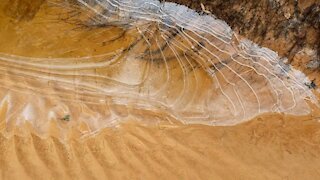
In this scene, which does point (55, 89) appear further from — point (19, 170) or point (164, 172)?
point (164, 172)

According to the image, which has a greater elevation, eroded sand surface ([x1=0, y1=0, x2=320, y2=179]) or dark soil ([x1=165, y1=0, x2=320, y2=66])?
dark soil ([x1=165, y1=0, x2=320, y2=66])

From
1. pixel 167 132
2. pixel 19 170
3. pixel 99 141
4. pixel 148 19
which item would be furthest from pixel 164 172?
pixel 148 19

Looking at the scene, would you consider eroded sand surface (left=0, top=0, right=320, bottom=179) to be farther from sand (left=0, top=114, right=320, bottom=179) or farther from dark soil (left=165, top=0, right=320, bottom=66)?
dark soil (left=165, top=0, right=320, bottom=66)

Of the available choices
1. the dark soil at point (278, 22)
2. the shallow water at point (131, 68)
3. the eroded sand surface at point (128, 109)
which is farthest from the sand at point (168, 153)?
the dark soil at point (278, 22)

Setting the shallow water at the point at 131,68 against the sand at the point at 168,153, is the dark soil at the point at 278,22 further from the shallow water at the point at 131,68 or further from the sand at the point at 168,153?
the sand at the point at 168,153

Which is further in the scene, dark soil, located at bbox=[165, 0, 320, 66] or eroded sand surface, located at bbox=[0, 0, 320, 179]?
dark soil, located at bbox=[165, 0, 320, 66]

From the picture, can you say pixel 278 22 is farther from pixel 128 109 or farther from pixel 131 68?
pixel 128 109

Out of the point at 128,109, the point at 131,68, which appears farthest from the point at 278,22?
the point at 128,109

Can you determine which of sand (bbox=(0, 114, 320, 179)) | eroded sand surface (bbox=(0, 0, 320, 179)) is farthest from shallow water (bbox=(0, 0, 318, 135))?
sand (bbox=(0, 114, 320, 179))
